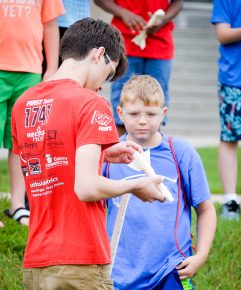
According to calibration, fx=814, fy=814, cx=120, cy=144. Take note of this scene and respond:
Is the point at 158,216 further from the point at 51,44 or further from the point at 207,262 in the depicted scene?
the point at 51,44

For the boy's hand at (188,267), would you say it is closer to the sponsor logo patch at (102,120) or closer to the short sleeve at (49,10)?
the sponsor logo patch at (102,120)

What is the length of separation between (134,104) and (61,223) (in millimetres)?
1242

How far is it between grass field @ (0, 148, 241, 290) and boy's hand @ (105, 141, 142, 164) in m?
1.58

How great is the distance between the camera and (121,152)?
11.9 feet

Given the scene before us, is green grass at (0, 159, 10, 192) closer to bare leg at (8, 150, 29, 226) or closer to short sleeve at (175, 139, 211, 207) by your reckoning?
bare leg at (8, 150, 29, 226)

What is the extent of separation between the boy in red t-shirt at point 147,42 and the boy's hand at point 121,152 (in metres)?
2.92

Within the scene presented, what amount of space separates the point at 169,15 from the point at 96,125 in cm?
379

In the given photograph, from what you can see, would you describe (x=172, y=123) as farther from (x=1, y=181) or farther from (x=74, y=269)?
(x=74, y=269)

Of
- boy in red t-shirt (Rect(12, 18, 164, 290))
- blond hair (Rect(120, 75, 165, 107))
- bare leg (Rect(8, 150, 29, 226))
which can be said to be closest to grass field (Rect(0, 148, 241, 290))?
bare leg (Rect(8, 150, 29, 226))

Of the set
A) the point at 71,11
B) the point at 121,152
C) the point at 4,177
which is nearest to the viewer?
the point at 121,152

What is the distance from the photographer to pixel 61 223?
130 inches

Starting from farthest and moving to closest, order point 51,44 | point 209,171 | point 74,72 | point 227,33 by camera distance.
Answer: point 209,171, point 227,33, point 51,44, point 74,72

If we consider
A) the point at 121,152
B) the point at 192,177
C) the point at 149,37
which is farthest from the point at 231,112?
Answer: the point at 121,152

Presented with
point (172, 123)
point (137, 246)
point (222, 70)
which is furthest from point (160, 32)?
point (172, 123)
